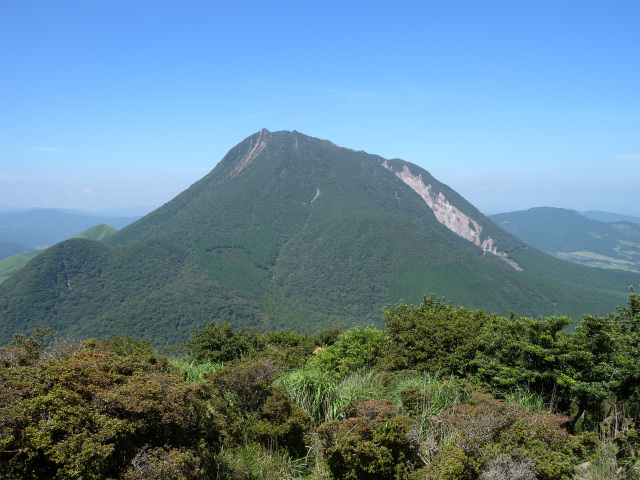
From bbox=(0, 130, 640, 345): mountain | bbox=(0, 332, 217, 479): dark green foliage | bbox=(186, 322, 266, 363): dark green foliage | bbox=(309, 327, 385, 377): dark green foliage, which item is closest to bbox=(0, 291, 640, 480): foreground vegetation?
bbox=(0, 332, 217, 479): dark green foliage

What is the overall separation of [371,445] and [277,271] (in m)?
137

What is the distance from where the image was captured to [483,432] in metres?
4.88

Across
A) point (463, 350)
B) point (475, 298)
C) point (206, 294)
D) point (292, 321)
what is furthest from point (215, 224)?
point (463, 350)

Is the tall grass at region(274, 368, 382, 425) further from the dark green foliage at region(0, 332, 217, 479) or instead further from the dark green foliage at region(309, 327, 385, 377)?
the dark green foliage at region(0, 332, 217, 479)

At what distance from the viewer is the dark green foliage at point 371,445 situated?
16.5ft

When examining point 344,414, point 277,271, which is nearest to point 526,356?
point 344,414

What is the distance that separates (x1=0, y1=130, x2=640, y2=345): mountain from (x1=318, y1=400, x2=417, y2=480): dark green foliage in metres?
60.8

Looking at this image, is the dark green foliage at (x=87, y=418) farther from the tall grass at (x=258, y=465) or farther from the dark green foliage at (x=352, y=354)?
the dark green foliage at (x=352, y=354)

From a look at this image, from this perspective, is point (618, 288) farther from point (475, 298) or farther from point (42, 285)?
point (42, 285)

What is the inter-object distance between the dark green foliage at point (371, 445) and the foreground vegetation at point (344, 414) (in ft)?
0.07

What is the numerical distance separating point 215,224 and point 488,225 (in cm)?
13546

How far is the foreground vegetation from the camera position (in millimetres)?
4191

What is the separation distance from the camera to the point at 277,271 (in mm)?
141125

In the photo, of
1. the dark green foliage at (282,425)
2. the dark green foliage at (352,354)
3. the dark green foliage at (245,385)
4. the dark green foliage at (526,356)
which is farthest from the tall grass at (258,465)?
the dark green foliage at (526,356)
